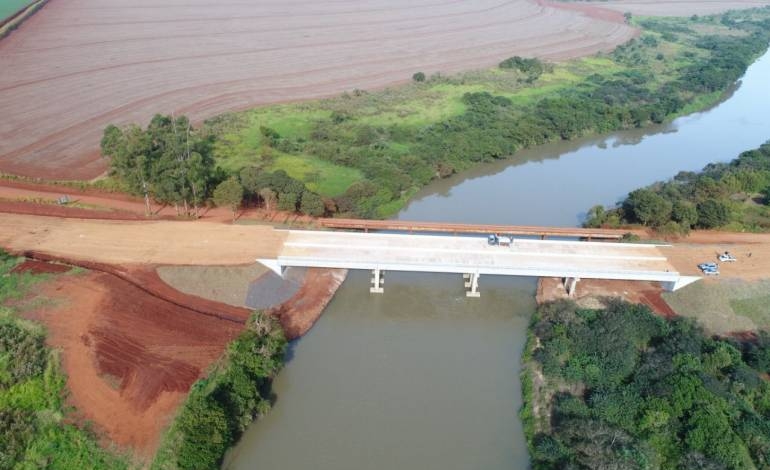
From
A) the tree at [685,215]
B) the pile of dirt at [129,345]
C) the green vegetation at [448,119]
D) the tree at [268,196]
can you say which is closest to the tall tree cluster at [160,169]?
the tree at [268,196]

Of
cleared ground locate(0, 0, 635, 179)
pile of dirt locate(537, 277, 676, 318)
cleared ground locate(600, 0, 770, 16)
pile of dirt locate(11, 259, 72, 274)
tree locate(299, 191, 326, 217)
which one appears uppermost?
cleared ground locate(600, 0, 770, 16)

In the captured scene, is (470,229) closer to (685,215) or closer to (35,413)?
(685,215)

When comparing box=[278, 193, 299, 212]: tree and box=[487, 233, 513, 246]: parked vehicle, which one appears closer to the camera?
box=[487, 233, 513, 246]: parked vehicle

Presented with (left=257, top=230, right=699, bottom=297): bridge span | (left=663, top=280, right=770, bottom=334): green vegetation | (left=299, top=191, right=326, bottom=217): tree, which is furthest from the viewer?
(left=299, top=191, right=326, bottom=217): tree

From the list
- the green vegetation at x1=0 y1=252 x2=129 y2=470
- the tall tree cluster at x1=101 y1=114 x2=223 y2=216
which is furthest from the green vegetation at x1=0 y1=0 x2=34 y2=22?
the green vegetation at x1=0 y1=252 x2=129 y2=470

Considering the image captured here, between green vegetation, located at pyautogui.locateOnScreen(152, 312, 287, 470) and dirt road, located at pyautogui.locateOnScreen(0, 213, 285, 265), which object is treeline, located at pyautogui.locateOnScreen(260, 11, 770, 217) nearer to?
dirt road, located at pyautogui.locateOnScreen(0, 213, 285, 265)

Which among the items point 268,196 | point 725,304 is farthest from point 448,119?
point 725,304

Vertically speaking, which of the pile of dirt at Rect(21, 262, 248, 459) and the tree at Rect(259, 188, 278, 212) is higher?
the tree at Rect(259, 188, 278, 212)
